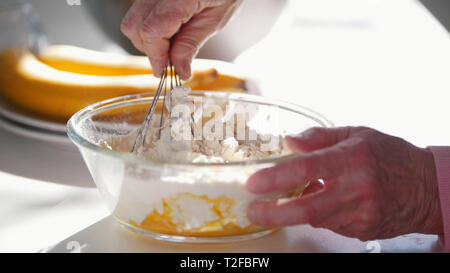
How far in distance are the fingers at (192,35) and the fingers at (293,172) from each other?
370 mm

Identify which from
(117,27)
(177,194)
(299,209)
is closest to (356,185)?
(299,209)

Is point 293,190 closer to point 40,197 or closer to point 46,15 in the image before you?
point 40,197

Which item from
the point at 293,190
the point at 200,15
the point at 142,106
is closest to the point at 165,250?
the point at 293,190

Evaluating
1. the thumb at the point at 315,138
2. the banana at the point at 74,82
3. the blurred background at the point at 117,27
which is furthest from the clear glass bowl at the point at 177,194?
the blurred background at the point at 117,27

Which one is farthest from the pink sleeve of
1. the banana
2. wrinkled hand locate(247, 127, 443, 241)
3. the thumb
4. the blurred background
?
the blurred background

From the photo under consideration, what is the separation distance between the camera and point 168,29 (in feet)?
2.87

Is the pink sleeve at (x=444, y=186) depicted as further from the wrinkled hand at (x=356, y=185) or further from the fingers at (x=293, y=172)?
the fingers at (x=293, y=172)

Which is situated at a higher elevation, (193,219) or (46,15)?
(46,15)

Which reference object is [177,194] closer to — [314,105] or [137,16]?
[137,16]

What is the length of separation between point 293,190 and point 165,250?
18cm

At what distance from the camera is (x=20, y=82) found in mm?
1145

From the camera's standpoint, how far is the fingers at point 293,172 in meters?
0.58

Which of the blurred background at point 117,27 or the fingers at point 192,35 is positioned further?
the blurred background at point 117,27
